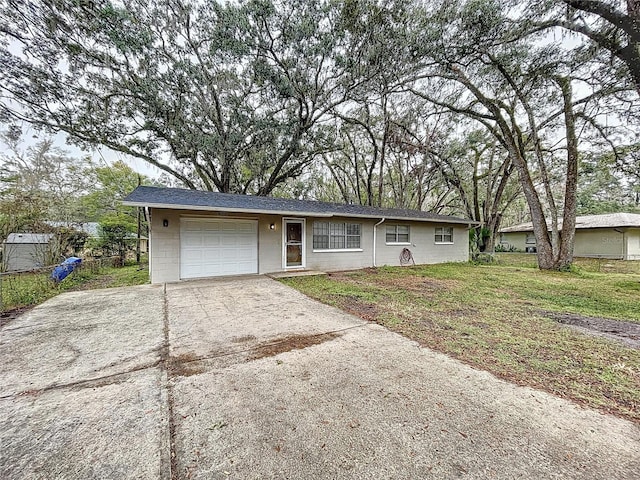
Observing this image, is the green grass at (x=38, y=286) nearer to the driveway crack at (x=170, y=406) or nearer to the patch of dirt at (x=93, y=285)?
the patch of dirt at (x=93, y=285)

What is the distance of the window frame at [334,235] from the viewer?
31.1ft

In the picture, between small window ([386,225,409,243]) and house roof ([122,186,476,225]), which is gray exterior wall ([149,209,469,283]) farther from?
house roof ([122,186,476,225])

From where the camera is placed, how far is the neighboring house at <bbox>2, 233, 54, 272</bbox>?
29.3 feet

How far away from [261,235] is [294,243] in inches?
51.4

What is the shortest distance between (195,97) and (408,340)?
12140 millimetres

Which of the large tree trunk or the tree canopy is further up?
the tree canopy

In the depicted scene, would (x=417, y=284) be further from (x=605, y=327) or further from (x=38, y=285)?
(x=38, y=285)

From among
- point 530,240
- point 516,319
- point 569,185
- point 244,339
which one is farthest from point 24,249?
point 530,240

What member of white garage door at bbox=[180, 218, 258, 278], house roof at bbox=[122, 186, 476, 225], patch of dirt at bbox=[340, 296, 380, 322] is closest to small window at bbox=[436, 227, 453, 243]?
house roof at bbox=[122, 186, 476, 225]

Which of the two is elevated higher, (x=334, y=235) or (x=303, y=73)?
(x=303, y=73)

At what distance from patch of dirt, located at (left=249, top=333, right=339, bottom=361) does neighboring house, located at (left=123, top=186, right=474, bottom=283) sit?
4675 millimetres

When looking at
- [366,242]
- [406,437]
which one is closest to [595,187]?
[366,242]

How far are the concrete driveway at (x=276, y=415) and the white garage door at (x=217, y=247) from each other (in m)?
3.98

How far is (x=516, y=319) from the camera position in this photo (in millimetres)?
4270
